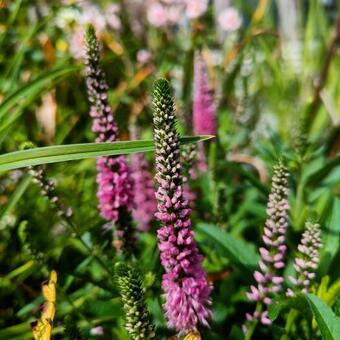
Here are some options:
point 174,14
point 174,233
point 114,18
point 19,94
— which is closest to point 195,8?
point 174,14

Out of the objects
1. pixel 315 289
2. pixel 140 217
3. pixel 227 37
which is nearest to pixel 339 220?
pixel 315 289

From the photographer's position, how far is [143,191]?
2.14m

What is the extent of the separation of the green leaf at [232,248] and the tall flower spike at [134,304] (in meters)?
0.67

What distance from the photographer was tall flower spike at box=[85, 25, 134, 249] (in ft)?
5.23

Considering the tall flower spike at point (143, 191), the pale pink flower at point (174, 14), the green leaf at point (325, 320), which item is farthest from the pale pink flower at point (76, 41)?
the green leaf at point (325, 320)

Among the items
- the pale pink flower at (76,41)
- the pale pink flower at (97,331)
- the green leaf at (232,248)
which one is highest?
the pale pink flower at (76,41)

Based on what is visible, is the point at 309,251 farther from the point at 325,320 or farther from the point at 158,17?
the point at 158,17

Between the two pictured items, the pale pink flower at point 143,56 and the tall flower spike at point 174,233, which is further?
the pale pink flower at point 143,56

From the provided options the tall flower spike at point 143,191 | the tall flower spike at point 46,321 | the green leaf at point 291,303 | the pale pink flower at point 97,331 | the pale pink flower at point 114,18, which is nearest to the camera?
the tall flower spike at point 46,321

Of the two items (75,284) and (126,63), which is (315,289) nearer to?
(75,284)

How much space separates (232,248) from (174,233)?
63 cm

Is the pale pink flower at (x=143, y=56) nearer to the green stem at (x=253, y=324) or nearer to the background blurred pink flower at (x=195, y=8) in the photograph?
the background blurred pink flower at (x=195, y=8)

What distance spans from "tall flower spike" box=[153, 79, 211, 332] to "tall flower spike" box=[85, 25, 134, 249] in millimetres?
431

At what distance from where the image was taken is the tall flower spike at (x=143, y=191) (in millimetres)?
2111
